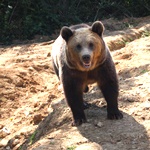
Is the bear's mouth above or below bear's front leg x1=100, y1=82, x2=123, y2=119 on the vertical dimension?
above

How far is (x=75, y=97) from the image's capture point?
4.97 meters

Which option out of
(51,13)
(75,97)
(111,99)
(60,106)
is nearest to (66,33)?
(75,97)

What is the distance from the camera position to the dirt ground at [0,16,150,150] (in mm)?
4438

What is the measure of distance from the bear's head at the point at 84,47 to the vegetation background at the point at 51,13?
7494 millimetres

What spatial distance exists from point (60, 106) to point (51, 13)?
7.97 meters

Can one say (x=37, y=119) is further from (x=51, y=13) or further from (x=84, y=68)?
(x=51, y=13)

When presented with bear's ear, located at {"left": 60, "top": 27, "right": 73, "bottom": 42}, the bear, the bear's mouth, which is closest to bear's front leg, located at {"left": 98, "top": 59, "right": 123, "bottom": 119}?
the bear

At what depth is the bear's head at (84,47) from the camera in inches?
181

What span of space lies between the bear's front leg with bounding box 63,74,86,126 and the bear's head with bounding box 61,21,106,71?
0.22 metres

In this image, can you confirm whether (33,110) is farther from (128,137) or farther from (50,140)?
(128,137)

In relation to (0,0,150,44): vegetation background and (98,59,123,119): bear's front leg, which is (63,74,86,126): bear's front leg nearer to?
(98,59,123,119): bear's front leg

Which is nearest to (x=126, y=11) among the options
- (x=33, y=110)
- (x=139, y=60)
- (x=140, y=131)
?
(x=139, y=60)

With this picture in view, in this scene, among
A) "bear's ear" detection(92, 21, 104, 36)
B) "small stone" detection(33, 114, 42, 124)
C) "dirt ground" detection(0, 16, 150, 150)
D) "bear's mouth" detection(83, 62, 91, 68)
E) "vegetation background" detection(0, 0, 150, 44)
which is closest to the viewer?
"dirt ground" detection(0, 16, 150, 150)

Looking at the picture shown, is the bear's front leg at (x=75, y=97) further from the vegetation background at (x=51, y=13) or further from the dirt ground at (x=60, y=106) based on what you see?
the vegetation background at (x=51, y=13)
